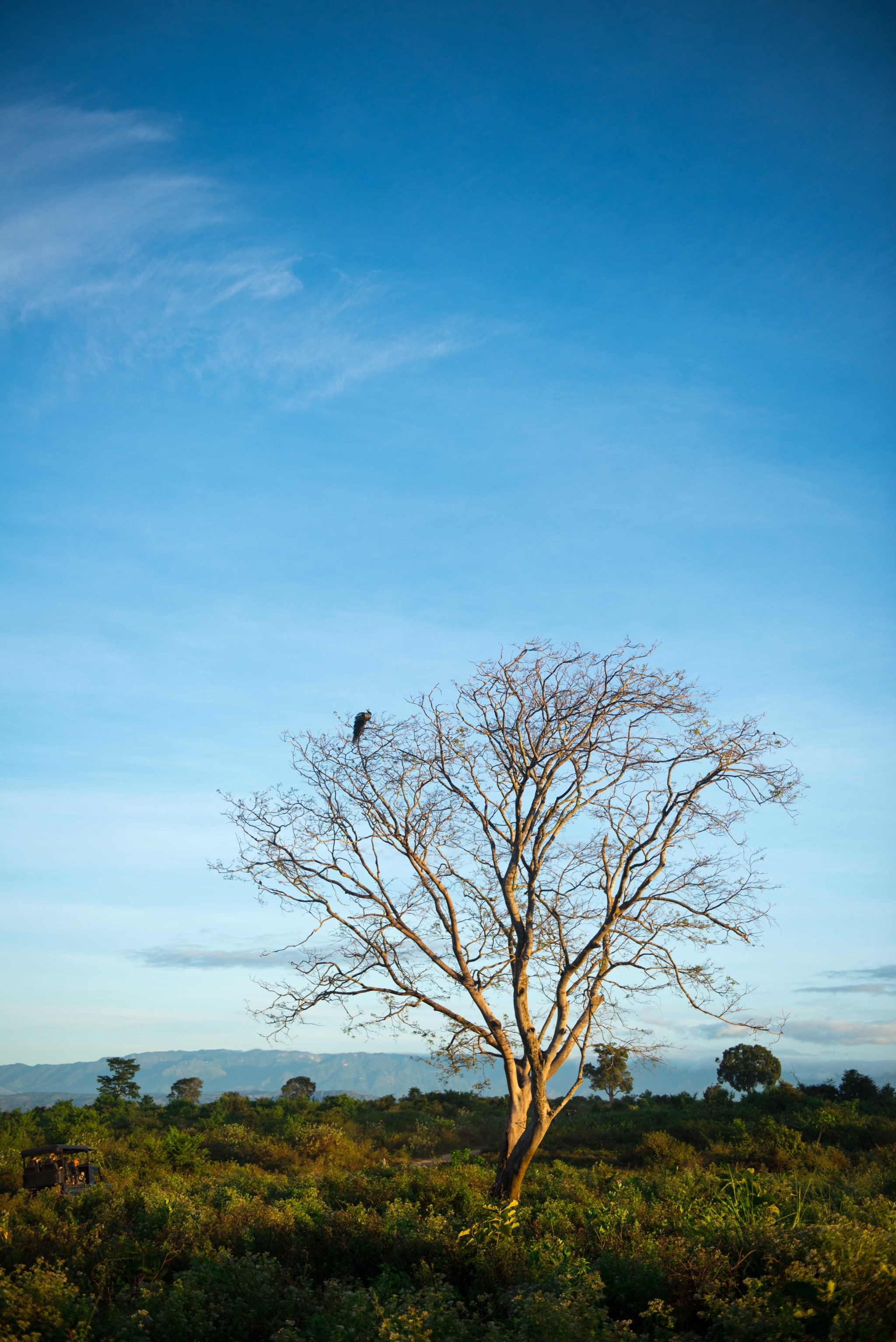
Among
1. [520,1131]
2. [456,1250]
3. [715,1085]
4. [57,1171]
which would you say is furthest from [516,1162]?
[715,1085]

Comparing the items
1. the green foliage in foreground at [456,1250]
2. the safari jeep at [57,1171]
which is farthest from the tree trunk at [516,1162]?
the safari jeep at [57,1171]

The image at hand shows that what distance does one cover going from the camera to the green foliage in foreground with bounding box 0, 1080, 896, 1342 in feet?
20.2

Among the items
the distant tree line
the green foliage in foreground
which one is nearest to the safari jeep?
the green foliage in foreground

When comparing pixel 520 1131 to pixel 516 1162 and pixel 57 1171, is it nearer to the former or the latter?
pixel 516 1162

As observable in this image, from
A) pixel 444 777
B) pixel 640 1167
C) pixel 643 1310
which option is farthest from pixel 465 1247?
pixel 640 1167

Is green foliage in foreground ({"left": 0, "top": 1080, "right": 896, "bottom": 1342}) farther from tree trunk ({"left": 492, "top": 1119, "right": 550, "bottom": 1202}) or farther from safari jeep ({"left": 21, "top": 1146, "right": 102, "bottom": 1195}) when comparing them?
safari jeep ({"left": 21, "top": 1146, "right": 102, "bottom": 1195})

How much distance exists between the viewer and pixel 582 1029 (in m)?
12.3

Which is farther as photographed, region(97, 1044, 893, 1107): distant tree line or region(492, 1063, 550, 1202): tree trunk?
region(97, 1044, 893, 1107): distant tree line

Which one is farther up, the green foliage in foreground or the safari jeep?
the green foliage in foreground

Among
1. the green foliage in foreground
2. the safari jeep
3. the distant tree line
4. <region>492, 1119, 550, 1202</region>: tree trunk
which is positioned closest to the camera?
the green foliage in foreground

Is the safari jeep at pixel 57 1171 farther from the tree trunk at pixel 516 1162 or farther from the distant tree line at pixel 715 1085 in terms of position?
the distant tree line at pixel 715 1085

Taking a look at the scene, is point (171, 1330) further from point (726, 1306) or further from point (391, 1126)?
point (391, 1126)

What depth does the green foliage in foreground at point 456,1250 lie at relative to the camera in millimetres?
6156

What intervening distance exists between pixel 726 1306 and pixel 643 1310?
63.3 inches
